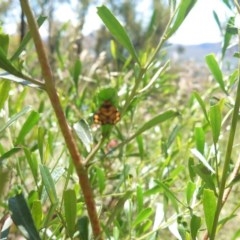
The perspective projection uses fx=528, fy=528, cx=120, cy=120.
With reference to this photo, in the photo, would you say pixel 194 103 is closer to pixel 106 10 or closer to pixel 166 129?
pixel 166 129

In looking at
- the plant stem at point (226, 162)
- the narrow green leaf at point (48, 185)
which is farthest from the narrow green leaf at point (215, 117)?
the narrow green leaf at point (48, 185)

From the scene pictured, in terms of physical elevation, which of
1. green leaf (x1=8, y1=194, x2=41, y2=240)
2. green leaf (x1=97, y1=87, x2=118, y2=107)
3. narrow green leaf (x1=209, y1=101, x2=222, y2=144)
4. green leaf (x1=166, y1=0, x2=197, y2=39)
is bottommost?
green leaf (x1=8, y1=194, x2=41, y2=240)

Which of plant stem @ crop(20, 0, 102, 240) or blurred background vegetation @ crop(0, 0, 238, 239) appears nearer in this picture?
plant stem @ crop(20, 0, 102, 240)

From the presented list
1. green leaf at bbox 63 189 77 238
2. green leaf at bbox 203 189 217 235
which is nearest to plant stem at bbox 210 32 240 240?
green leaf at bbox 203 189 217 235

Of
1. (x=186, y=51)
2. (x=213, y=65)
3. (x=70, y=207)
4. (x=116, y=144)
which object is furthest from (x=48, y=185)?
(x=186, y=51)

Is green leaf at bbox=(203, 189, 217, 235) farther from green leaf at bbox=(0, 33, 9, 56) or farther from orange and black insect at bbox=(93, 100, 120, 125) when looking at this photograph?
green leaf at bbox=(0, 33, 9, 56)
